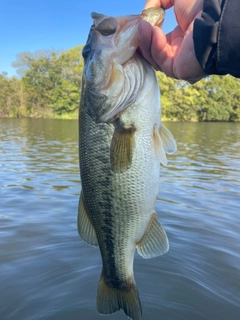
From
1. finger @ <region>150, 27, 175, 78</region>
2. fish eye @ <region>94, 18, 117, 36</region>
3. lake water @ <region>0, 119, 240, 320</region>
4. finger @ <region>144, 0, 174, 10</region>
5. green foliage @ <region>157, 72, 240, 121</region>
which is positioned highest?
green foliage @ <region>157, 72, 240, 121</region>

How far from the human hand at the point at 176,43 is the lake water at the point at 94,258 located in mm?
2646

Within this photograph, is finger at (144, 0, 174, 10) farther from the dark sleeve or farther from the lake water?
the lake water

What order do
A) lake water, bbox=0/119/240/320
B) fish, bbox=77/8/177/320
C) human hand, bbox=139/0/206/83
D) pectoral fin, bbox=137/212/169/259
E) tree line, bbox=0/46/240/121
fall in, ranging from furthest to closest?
tree line, bbox=0/46/240/121 < lake water, bbox=0/119/240/320 < pectoral fin, bbox=137/212/169/259 < fish, bbox=77/8/177/320 < human hand, bbox=139/0/206/83

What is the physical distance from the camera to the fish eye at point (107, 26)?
7.86 feet

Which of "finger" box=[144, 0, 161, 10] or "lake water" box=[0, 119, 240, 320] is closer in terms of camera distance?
"finger" box=[144, 0, 161, 10]

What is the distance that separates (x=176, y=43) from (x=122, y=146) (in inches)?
30.1

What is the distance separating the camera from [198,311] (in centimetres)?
386

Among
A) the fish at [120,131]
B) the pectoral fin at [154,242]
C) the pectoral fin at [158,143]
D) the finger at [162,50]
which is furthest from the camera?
the pectoral fin at [154,242]

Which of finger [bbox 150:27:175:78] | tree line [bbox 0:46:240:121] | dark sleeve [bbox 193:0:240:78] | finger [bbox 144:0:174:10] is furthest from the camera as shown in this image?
tree line [bbox 0:46:240:121]

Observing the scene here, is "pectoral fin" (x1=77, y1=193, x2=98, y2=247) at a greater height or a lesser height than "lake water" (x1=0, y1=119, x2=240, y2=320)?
greater

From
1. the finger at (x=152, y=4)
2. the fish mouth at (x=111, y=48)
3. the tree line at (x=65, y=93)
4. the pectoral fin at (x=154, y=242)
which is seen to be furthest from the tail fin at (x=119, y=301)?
the tree line at (x=65, y=93)

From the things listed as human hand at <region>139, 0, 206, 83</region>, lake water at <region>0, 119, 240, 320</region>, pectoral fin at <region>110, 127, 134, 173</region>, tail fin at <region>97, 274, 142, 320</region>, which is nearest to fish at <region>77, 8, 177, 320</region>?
pectoral fin at <region>110, 127, 134, 173</region>

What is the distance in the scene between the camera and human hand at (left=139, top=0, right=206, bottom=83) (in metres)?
2.09

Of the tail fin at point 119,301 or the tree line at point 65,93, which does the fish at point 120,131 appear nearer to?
the tail fin at point 119,301
